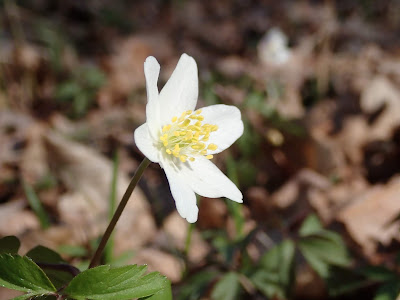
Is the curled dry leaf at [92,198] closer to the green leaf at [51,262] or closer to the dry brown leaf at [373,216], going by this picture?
the green leaf at [51,262]

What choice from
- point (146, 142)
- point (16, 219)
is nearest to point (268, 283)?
point (146, 142)

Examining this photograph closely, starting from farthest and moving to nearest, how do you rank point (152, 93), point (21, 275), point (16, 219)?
point (16, 219) < point (152, 93) < point (21, 275)

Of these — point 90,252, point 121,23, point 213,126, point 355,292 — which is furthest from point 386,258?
point 121,23

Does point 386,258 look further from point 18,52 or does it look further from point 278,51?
point 18,52

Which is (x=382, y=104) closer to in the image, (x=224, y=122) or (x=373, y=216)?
(x=373, y=216)

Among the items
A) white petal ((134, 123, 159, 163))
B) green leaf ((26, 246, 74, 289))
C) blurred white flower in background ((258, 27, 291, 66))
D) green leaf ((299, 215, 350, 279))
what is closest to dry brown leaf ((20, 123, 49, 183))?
green leaf ((26, 246, 74, 289))
